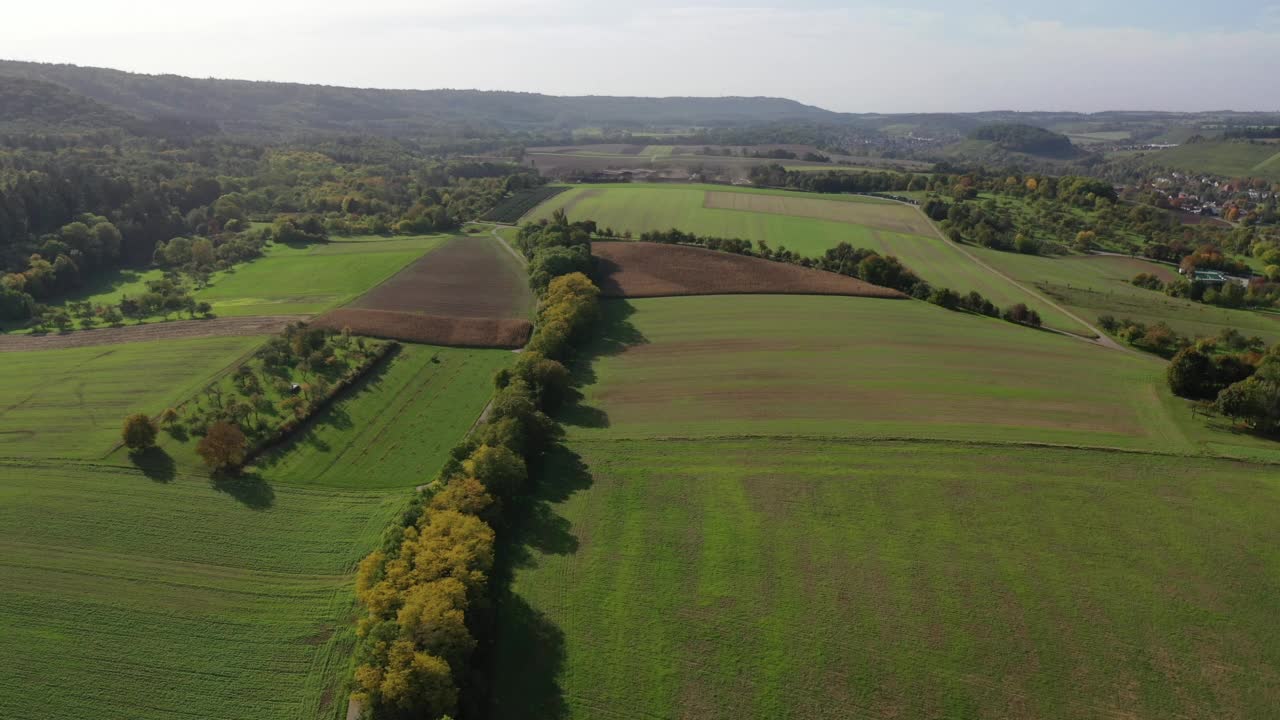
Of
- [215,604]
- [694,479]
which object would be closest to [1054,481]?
[694,479]

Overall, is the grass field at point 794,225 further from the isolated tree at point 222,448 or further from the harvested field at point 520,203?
the isolated tree at point 222,448

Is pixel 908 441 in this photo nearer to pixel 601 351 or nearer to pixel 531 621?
pixel 531 621

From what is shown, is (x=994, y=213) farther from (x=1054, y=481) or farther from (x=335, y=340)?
(x=335, y=340)

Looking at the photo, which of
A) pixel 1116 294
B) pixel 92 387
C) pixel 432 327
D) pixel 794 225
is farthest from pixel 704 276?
pixel 92 387

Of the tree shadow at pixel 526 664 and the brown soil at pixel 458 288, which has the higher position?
the brown soil at pixel 458 288

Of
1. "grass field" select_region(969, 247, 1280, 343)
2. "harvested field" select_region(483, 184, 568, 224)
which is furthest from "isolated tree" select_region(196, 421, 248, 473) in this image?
"harvested field" select_region(483, 184, 568, 224)

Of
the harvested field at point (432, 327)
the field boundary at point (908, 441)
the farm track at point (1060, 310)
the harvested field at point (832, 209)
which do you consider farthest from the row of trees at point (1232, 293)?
the harvested field at point (432, 327)

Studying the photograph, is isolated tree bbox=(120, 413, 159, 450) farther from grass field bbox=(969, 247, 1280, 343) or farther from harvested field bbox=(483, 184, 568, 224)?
grass field bbox=(969, 247, 1280, 343)
